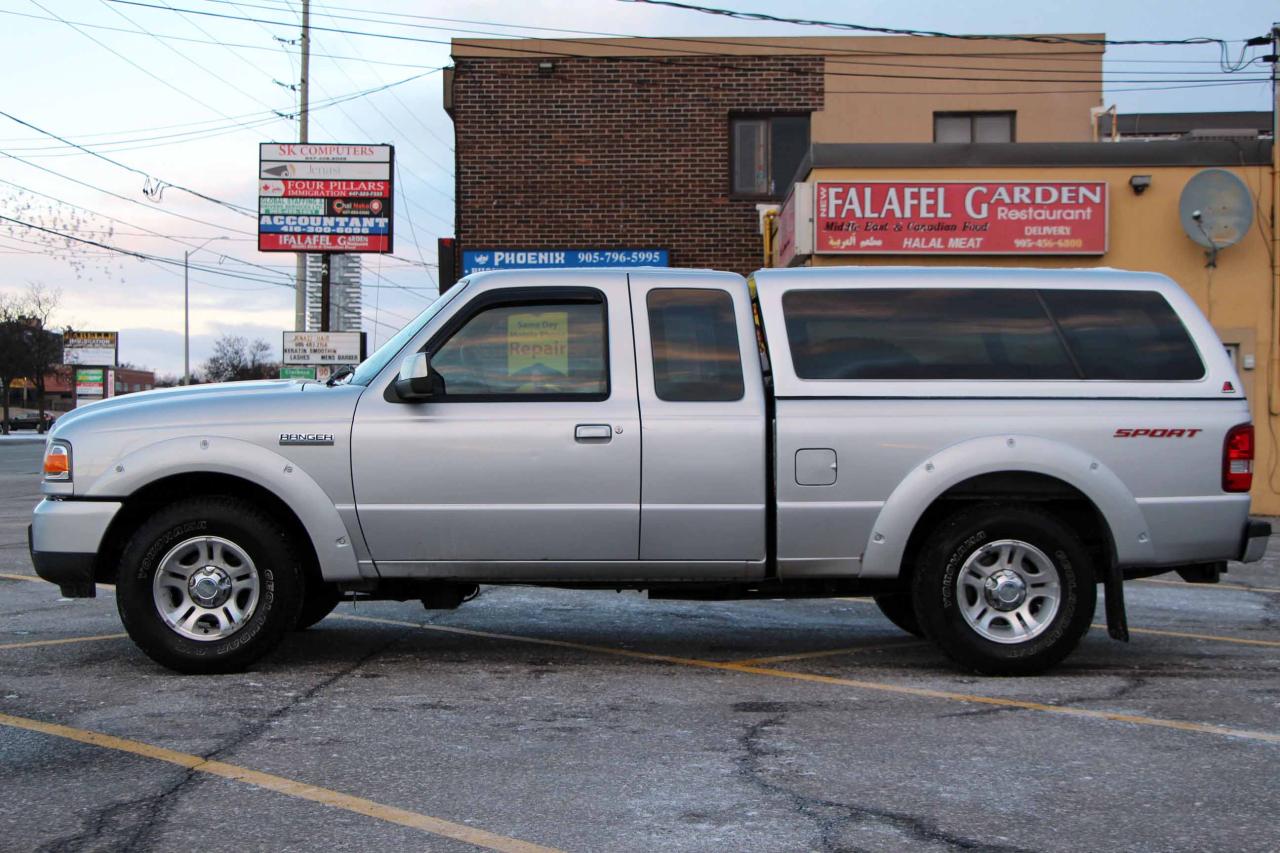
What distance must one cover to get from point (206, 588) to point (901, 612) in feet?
12.6

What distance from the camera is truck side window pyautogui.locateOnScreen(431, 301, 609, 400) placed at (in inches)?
261

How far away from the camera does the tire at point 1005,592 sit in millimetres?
6527

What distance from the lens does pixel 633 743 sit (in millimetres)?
5219

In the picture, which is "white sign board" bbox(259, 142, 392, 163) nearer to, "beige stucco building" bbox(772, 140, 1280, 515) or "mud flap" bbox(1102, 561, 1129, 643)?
"beige stucco building" bbox(772, 140, 1280, 515)

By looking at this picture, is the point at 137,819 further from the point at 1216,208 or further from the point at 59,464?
the point at 1216,208

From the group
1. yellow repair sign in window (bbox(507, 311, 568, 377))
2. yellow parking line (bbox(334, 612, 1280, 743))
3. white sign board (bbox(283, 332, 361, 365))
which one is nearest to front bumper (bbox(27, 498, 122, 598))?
yellow repair sign in window (bbox(507, 311, 568, 377))

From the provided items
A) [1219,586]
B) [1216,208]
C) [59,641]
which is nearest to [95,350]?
→ [1216,208]

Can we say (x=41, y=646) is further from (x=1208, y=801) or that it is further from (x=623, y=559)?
(x=1208, y=801)

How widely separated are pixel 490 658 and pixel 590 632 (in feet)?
3.41

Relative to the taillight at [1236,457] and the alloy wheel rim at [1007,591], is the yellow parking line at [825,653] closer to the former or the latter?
the alloy wheel rim at [1007,591]

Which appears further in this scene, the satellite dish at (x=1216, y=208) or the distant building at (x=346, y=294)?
the distant building at (x=346, y=294)

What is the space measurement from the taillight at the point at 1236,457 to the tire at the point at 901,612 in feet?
6.03

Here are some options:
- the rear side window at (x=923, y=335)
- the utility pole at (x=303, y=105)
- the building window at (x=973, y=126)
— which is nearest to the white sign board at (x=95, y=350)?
the utility pole at (x=303, y=105)

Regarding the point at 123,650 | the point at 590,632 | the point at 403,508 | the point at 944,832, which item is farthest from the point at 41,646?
the point at 944,832
